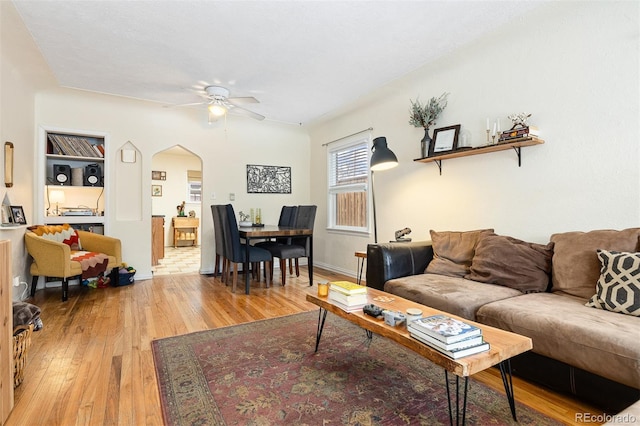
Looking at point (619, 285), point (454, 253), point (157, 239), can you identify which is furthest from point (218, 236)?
point (619, 285)

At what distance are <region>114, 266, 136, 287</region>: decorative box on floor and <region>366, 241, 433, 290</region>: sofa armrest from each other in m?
3.20

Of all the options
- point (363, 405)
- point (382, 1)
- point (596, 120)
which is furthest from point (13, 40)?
point (596, 120)

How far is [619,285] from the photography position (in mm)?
1680

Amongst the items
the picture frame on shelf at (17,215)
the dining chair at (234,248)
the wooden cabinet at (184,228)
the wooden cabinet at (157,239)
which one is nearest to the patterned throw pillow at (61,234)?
the picture frame on shelf at (17,215)

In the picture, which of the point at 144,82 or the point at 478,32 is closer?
the point at 478,32

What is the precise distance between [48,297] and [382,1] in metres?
4.42

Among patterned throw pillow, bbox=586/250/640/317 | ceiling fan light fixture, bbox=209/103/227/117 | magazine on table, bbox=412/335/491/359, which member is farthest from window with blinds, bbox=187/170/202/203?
patterned throw pillow, bbox=586/250/640/317

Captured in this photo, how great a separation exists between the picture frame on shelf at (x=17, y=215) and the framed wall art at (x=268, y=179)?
279 centimetres

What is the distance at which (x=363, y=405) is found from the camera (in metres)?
1.56

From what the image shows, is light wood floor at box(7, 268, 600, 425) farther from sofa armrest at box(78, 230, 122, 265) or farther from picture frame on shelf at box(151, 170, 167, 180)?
picture frame on shelf at box(151, 170, 167, 180)

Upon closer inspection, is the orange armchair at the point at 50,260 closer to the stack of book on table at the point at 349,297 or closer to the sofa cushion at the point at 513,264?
the stack of book on table at the point at 349,297

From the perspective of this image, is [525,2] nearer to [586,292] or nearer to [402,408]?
[586,292]

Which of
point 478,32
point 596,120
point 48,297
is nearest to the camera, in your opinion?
point 596,120

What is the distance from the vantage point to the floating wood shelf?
2.42 m
